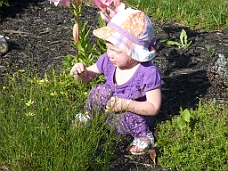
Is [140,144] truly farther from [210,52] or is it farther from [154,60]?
[210,52]

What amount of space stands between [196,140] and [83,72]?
1.00 meters

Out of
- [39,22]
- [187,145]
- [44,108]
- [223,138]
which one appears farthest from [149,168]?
[39,22]

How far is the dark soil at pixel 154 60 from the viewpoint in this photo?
190 inches

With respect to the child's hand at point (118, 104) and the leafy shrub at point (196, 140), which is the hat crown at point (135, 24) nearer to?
the child's hand at point (118, 104)

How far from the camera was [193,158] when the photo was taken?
3.88m

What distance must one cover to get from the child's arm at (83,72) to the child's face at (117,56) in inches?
10.1

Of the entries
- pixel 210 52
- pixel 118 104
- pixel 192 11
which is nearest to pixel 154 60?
pixel 210 52

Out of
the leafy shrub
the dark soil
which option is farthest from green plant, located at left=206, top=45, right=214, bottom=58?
the leafy shrub

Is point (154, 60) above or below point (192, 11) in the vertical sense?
below

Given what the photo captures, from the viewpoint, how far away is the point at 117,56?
3.90m

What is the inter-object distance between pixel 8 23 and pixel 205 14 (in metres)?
2.31

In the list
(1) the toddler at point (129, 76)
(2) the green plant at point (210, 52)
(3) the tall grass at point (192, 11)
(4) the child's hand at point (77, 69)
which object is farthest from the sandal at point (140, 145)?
(3) the tall grass at point (192, 11)

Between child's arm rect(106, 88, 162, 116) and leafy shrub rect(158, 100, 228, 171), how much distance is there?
317 mm

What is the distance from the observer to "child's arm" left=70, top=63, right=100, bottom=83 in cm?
405
